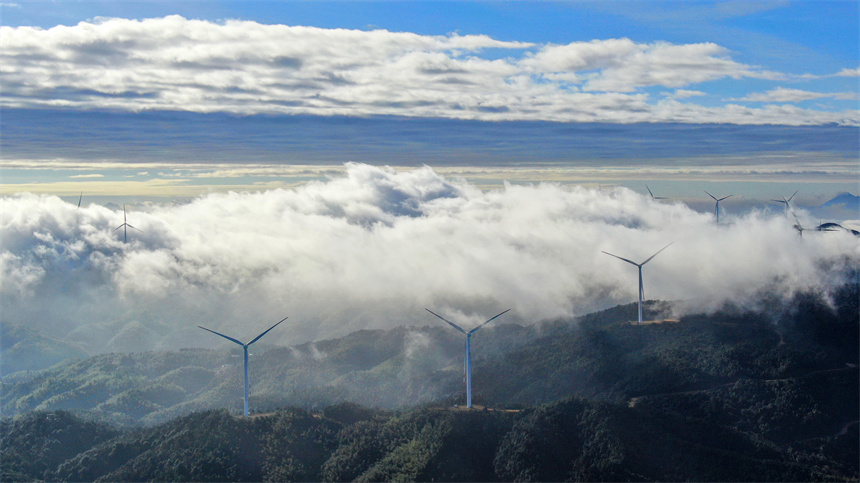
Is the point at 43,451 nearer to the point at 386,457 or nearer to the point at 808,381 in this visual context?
the point at 386,457

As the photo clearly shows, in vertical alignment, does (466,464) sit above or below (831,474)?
above

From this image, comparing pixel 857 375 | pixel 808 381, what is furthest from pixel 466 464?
pixel 857 375

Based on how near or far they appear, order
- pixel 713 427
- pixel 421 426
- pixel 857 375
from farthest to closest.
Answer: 1. pixel 857 375
2. pixel 713 427
3. pixel 421 426

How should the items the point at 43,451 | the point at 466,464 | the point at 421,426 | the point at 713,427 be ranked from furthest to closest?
the point at 43,451 → the point at 713,427 → the point at 421,426 → the point at 466,464

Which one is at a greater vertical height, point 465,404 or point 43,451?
point 465,404

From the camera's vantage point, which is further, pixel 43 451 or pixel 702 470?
pixel 43 451

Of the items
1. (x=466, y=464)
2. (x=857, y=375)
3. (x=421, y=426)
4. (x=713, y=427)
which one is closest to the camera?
(x=466, y=464)

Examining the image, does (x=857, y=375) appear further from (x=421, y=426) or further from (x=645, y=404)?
(x=421, y=426)

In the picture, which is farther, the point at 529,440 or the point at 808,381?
the point at 808,381

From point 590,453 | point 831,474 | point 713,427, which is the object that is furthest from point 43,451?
point 831,474

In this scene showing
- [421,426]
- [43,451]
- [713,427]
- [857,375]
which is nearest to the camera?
[421,426]
